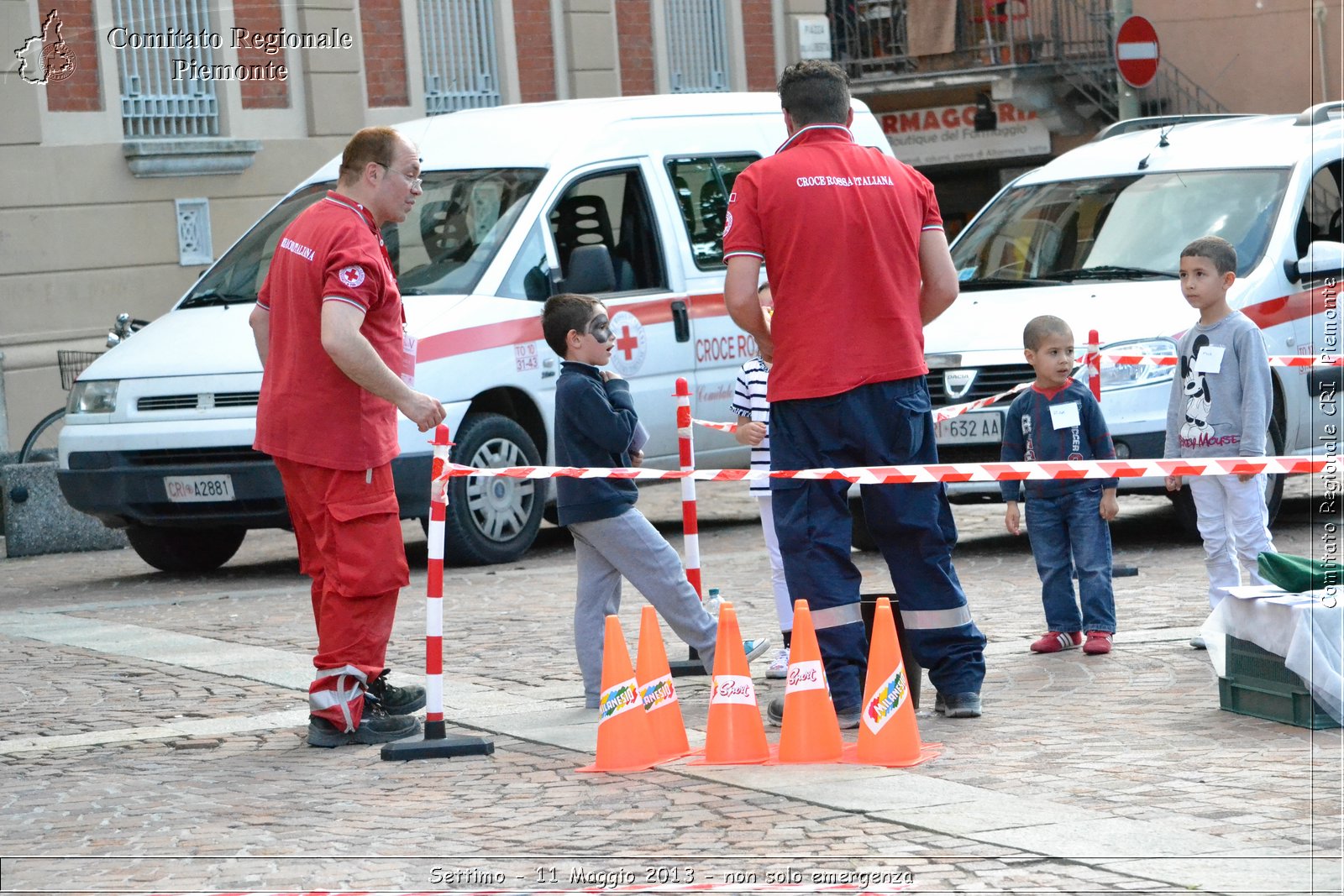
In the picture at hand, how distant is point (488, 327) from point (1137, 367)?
341 cm

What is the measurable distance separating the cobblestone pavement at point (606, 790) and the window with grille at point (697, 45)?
1449cm

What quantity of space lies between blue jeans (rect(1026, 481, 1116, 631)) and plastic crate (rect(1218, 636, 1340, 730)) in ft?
4.18

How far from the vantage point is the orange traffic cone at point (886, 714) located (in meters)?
5.78

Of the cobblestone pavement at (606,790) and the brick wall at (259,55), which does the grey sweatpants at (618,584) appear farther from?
the brick wall at (259,55)

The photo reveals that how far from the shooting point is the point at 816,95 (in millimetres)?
6418

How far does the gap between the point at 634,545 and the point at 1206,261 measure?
2.42 meters

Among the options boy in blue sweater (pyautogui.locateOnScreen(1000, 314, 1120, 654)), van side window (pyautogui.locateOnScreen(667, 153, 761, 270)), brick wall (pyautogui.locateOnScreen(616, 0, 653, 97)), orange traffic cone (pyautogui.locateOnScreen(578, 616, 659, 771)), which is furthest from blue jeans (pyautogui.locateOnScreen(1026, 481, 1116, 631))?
brick wall (pyautogui.locateOnScreen(616, 0, 653, 97))

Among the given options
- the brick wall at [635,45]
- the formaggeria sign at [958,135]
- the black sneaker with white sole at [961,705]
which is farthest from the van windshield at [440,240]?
the formaggeria sign at [958,135]

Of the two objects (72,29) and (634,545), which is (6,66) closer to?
(72,29)

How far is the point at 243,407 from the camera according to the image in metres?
10.6

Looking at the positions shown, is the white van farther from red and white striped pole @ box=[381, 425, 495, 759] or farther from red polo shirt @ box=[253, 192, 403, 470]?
red and white striped pole @ box=[381, 425, 495, 759]

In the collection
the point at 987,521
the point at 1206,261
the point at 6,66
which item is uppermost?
the point at 6,66

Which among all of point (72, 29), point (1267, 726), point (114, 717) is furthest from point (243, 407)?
point (72, 29)

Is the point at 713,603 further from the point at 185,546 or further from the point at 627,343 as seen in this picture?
the point at 185,546
